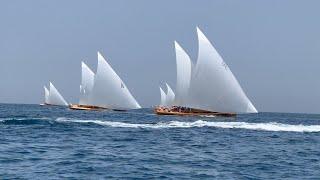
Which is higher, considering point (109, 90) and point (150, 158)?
point (109, 90)

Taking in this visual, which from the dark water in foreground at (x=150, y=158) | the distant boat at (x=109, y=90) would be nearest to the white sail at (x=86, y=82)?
the distant boat at (x=109, y=90)

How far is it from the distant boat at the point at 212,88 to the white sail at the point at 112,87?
108ft

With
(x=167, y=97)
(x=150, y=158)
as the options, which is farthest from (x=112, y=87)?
(x=150, y=158)

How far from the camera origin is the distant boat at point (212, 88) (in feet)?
298

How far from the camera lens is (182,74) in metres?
102

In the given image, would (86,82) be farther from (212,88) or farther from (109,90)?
(212,88)

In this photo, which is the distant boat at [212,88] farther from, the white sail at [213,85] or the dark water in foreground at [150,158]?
the dark water in foreground at [150,158]

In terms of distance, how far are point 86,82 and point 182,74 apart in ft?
157

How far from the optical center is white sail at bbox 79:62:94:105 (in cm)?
14200

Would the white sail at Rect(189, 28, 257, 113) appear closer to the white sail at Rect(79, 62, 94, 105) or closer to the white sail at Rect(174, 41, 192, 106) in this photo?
the white sail at Rect(174, 41, 192, 106)

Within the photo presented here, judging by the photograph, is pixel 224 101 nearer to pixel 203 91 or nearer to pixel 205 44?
pixel 203 91

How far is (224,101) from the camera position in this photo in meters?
92.9

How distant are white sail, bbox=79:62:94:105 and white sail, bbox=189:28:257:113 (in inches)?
2053

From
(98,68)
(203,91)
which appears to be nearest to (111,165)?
(203,91)
